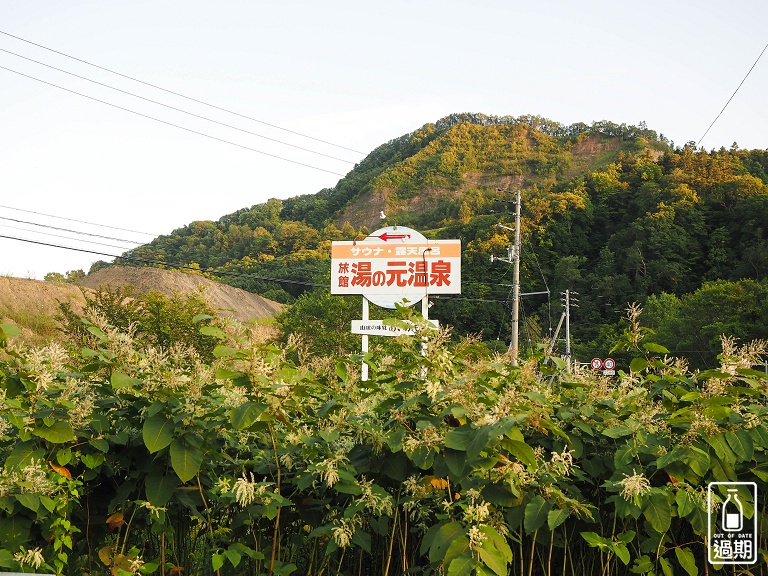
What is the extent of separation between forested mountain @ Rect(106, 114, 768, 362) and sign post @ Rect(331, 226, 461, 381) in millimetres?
29363

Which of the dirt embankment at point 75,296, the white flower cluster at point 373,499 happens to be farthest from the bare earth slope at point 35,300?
the white flower cluster at point 373,499

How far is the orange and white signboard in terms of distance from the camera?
25156 millimetres

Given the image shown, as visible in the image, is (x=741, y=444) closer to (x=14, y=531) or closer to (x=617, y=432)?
→ (x=617, y=432)

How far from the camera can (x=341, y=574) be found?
135 inches

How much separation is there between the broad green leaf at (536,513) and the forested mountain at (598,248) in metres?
51.4

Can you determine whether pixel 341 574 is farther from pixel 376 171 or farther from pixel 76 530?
pixel 376 171

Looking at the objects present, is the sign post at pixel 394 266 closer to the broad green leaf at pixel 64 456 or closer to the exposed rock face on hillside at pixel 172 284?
the broad green leaf at pixel 64 456

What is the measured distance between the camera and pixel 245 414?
2785mm

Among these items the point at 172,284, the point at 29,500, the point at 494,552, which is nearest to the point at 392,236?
the point at 29,500

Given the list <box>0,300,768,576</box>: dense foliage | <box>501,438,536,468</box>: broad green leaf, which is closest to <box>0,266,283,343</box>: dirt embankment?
<box>0,300,768,576</box>: dense foliage

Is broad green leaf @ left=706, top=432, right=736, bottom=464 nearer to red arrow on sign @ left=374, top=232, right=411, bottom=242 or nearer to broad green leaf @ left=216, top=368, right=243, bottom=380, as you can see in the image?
broad green leaf @ left=216, top=368, right=243, bottom=380

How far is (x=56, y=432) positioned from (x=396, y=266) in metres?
22.8

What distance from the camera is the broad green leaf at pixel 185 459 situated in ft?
9.56

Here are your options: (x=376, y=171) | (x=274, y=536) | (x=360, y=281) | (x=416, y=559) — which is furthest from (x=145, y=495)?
(x=376, y=171)
